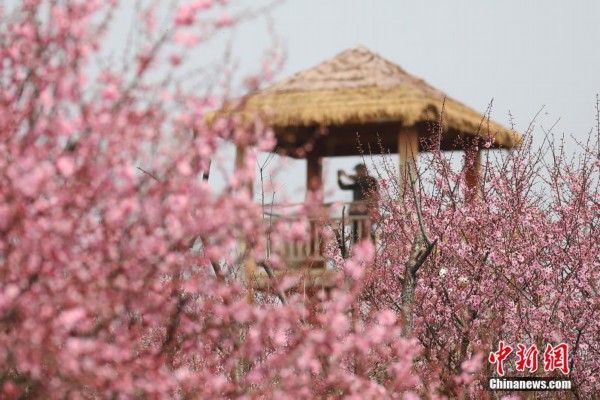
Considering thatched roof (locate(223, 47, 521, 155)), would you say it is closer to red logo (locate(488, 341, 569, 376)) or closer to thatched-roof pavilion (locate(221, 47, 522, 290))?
thatched-roof pavilion (locate(221, 47, 522, 290))

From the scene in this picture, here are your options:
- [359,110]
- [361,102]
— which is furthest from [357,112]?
[361,102]

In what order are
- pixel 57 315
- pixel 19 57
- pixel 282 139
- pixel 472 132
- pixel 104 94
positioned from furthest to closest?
1. pixel 282 139
2. pixel 472 132
3. pixel 19 57
4. pixel 104 94
5. pixel 57 315

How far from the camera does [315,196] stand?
3133 millimetres

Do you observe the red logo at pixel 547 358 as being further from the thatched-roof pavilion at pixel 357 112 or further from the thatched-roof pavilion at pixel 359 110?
the thatched-roof pavilion at pixel 359 110

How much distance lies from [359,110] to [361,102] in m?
0.32

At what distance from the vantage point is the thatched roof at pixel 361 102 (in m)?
12.0

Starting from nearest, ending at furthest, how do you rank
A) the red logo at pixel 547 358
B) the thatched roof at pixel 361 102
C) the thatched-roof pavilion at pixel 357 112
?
the red logo at pixel 547 358, the thatched-roof pavilion at pixel 357 112, the thatched roof at pixel 361 102

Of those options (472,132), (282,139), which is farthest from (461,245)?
(282,139)

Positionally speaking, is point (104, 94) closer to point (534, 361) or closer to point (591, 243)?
point (534, 361)

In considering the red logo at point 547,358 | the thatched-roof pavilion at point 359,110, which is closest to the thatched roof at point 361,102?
the thatched-roof pavilion at point 359,110

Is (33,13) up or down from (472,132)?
up

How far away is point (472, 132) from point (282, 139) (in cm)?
313

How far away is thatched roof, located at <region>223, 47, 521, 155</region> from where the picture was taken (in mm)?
12047

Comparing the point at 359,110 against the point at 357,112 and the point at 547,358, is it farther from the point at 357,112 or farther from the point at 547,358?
the point at 547,358
